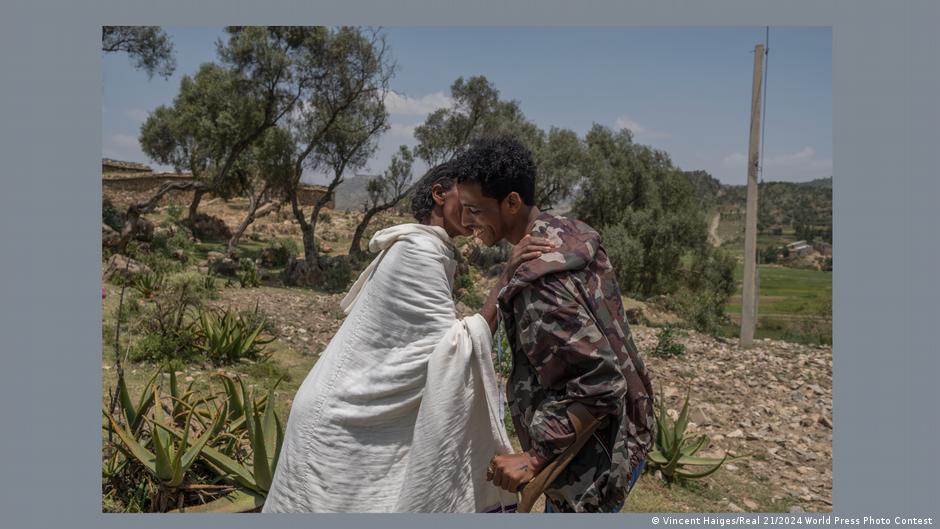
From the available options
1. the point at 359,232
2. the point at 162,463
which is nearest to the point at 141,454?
the point at 162,463

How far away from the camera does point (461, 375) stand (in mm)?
1964

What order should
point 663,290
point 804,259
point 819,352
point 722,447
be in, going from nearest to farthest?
point 722,447 < point 819,352 < point 663,290 < point 804,259

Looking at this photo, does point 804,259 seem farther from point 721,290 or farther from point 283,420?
point 283,420

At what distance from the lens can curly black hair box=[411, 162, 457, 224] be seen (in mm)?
2123

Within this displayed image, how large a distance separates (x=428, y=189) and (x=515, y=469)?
932 mm

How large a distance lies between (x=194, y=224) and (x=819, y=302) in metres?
20.9

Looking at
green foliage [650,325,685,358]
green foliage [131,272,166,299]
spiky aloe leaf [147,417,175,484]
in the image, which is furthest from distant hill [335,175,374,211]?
spiky aloe leaf [147,417,175,484]

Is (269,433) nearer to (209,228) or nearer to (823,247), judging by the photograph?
(209,228)

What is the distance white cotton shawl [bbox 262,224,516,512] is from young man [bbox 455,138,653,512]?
0.46ft

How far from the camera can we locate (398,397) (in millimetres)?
2014

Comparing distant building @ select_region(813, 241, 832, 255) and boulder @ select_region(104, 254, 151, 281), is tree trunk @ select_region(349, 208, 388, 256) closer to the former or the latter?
boulder @ select_region(104, 254, 151, 281)

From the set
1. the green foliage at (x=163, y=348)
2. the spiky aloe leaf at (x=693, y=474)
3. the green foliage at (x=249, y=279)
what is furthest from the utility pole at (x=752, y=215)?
the green foliage at (x=249, y=279)

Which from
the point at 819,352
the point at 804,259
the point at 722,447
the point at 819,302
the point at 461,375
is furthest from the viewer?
the point at 804,259

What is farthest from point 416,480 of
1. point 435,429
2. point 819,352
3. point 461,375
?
point 819,352
